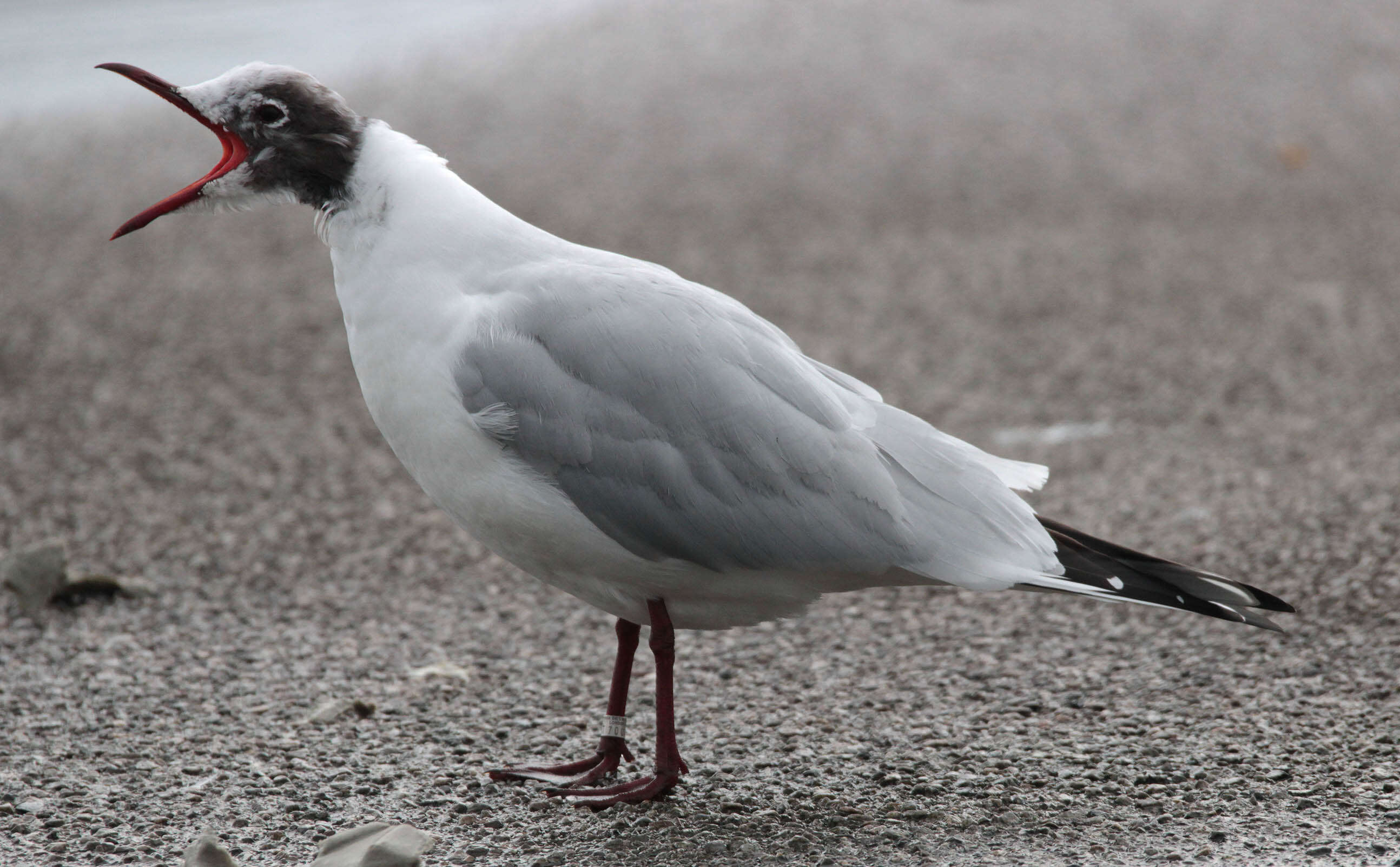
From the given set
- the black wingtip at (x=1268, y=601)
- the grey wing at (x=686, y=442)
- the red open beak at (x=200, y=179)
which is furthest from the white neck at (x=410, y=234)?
the black wingtip at (x=1268, y=601)

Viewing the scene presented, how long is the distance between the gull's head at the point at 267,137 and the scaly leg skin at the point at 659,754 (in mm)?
1119

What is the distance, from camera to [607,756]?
299 cm

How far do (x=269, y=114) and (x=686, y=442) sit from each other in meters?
1.09

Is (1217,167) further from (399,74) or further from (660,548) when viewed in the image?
(660,548)

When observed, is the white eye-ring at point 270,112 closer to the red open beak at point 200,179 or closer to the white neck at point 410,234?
the red open beak at point 200,179

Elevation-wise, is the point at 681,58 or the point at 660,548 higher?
the point at 681,58

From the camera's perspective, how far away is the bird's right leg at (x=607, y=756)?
293 cm

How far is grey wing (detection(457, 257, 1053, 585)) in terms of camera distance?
2.61 m

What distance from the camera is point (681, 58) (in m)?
10.5

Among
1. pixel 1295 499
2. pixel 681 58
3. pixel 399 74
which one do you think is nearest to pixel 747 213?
pixel 681 58

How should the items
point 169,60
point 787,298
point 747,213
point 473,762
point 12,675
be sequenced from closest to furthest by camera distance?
point 473,762 → point 12,675 → point 787,298 → point 747,213 → point 169,60

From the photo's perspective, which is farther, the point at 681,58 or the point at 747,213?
the point at 681,58

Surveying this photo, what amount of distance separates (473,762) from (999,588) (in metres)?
1.26

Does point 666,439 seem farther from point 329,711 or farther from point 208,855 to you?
point 329,711
